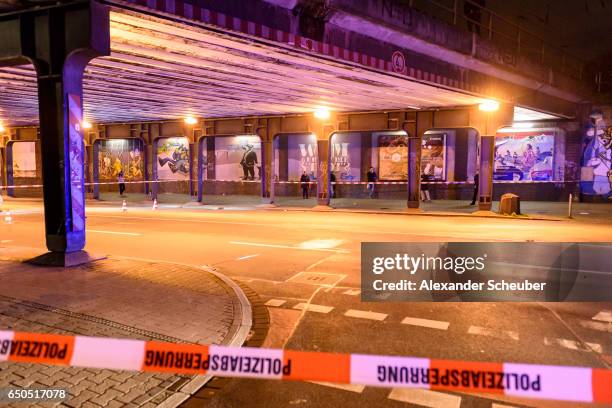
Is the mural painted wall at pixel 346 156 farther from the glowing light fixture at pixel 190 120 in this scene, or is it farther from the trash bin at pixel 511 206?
the trash bin at pixel 511 206

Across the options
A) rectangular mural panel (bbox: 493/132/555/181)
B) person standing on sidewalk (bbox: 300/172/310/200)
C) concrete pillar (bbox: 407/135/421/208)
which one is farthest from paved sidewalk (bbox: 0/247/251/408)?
rectangular mural panel (bbox: 493/132/555/181)

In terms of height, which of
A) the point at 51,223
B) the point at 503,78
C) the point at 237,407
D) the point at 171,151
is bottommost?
the point at 237,407

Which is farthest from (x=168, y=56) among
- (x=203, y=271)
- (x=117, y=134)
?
(x=117, y=134)

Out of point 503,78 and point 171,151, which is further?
point 171,151

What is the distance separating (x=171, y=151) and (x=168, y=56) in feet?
74.3

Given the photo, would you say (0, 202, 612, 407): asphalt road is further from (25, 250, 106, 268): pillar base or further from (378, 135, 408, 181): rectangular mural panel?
(378, 135, 408, 181): rectangular mural panel

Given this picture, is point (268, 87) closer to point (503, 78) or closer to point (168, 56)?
point (168, 56)

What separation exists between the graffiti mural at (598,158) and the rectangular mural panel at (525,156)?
182 centimetres

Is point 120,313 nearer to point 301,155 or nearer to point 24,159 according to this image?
point 301,155

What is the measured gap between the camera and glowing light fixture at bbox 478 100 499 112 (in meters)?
19.3

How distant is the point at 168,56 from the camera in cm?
1190

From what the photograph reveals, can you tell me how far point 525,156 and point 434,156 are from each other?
17.3 ft

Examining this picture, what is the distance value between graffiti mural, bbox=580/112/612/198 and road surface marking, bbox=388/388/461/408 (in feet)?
82.4

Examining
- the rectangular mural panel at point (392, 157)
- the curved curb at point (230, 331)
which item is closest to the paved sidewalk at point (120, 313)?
the curved curb at point (230, 331)
